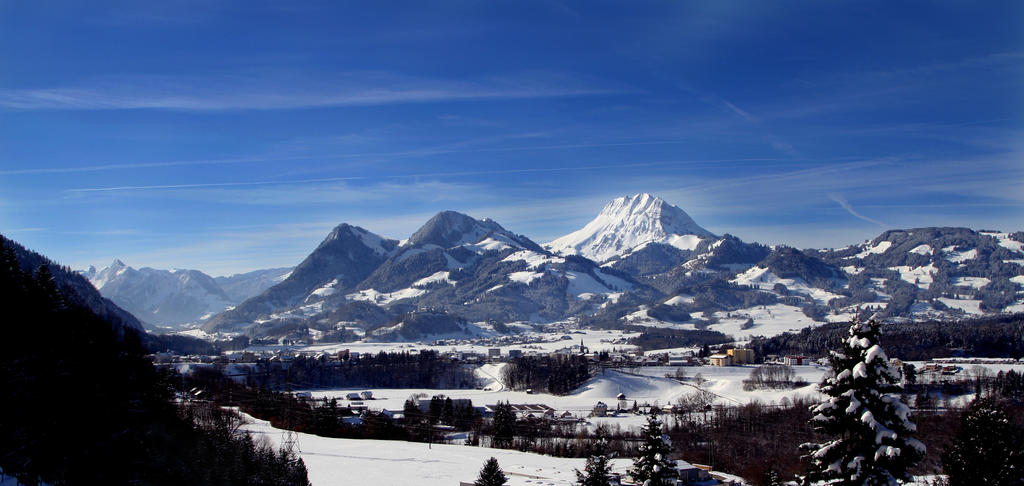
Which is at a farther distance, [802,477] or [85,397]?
[85,397]

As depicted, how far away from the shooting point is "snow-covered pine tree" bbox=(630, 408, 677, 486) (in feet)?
74.0

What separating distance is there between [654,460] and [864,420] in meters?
11.5

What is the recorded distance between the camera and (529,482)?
3844 centimetres

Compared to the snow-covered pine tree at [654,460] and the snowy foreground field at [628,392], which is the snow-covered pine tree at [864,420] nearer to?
the snow-covered pine tree at [654,460]

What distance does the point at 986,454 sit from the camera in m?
20.3

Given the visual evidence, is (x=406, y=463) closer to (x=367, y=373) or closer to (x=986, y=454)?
(x=986, y=454)

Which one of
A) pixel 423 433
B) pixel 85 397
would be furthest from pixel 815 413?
pixel 423 433

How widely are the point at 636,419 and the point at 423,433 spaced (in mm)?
29939

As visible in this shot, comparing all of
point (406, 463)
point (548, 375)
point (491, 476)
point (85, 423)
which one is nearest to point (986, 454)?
point (491, 476)

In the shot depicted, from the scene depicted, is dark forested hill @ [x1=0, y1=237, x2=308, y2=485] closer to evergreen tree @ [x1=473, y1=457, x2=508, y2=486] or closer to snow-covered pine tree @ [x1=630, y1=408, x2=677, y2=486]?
evergreen tree @ [x1=473, y1=457, x2=508, y2=486]

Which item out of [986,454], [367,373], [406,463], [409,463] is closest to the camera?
[986,454]

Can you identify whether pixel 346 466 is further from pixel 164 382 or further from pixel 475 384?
pixel 475 384

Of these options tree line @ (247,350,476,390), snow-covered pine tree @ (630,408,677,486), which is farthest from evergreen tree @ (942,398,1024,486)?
tree line @ (247,350,476,390)

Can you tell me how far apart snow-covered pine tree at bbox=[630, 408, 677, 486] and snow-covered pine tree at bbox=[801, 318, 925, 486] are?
32.5 feet
